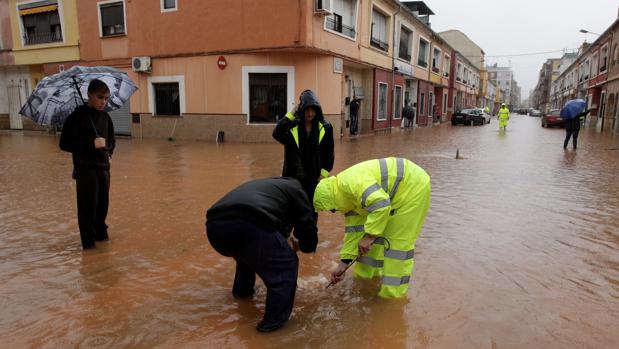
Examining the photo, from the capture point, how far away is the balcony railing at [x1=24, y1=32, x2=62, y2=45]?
20.6m

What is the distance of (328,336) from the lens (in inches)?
119

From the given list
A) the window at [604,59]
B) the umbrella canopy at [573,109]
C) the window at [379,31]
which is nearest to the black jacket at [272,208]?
the umbrella canopy at [573,109]

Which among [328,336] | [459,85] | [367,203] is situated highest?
[459,85]

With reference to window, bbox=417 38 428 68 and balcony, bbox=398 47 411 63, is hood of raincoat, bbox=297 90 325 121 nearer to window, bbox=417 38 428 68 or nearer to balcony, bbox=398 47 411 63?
balcony, bbox=398 47 411 63

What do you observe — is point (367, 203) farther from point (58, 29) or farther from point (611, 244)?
point (58, 29)

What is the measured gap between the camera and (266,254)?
2.81 meters

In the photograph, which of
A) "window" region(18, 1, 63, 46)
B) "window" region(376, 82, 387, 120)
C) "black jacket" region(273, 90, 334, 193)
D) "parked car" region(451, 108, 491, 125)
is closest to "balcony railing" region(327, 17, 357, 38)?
"window" region(376, 82, 387, 120)

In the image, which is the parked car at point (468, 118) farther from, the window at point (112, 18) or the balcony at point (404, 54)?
the window at point (112, 18)

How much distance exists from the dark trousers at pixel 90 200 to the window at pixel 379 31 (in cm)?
1782

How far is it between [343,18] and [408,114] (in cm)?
918

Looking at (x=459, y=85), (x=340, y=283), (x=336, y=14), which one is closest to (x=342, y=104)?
(x=336, y=14)

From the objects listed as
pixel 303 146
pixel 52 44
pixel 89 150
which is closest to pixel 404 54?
pixel 52 44

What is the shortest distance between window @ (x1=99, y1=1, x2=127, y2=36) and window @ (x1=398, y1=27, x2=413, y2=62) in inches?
567

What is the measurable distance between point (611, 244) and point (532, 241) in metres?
0.84
